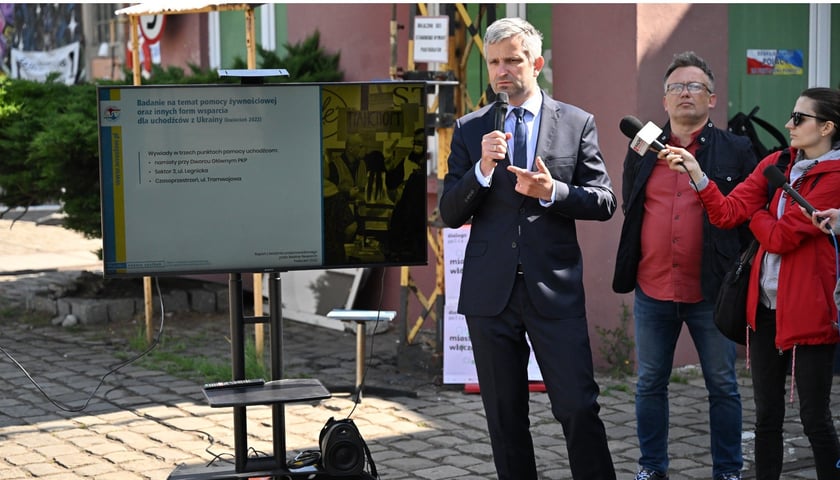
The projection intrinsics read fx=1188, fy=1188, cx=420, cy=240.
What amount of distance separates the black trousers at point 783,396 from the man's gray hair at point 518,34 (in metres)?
1.56

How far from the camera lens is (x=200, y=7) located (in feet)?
26.1

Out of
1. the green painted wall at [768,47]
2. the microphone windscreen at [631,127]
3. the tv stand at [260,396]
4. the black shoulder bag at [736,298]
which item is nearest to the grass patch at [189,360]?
the tv stand at [260,396]

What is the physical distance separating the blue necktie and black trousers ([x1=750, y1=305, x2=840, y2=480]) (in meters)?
1.30

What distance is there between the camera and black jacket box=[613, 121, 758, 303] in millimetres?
5535

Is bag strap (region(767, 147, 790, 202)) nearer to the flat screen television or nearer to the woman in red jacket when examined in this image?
the woman in red jacket

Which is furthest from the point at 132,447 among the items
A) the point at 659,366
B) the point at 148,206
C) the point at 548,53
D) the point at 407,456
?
the point at 548,53

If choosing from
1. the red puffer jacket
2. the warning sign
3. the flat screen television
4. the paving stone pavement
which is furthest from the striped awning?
the red puffer jacket

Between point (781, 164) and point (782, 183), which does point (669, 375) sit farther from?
point (782, 183)

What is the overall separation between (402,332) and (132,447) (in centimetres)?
243

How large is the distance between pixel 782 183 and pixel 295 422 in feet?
11.3

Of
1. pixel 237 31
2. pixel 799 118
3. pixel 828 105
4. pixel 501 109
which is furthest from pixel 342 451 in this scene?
pixel 237 31

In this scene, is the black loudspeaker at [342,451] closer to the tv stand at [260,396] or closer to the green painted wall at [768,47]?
the tv stand at [260,396]

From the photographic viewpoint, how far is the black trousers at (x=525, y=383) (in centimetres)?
458

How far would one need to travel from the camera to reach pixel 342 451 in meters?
4.98
